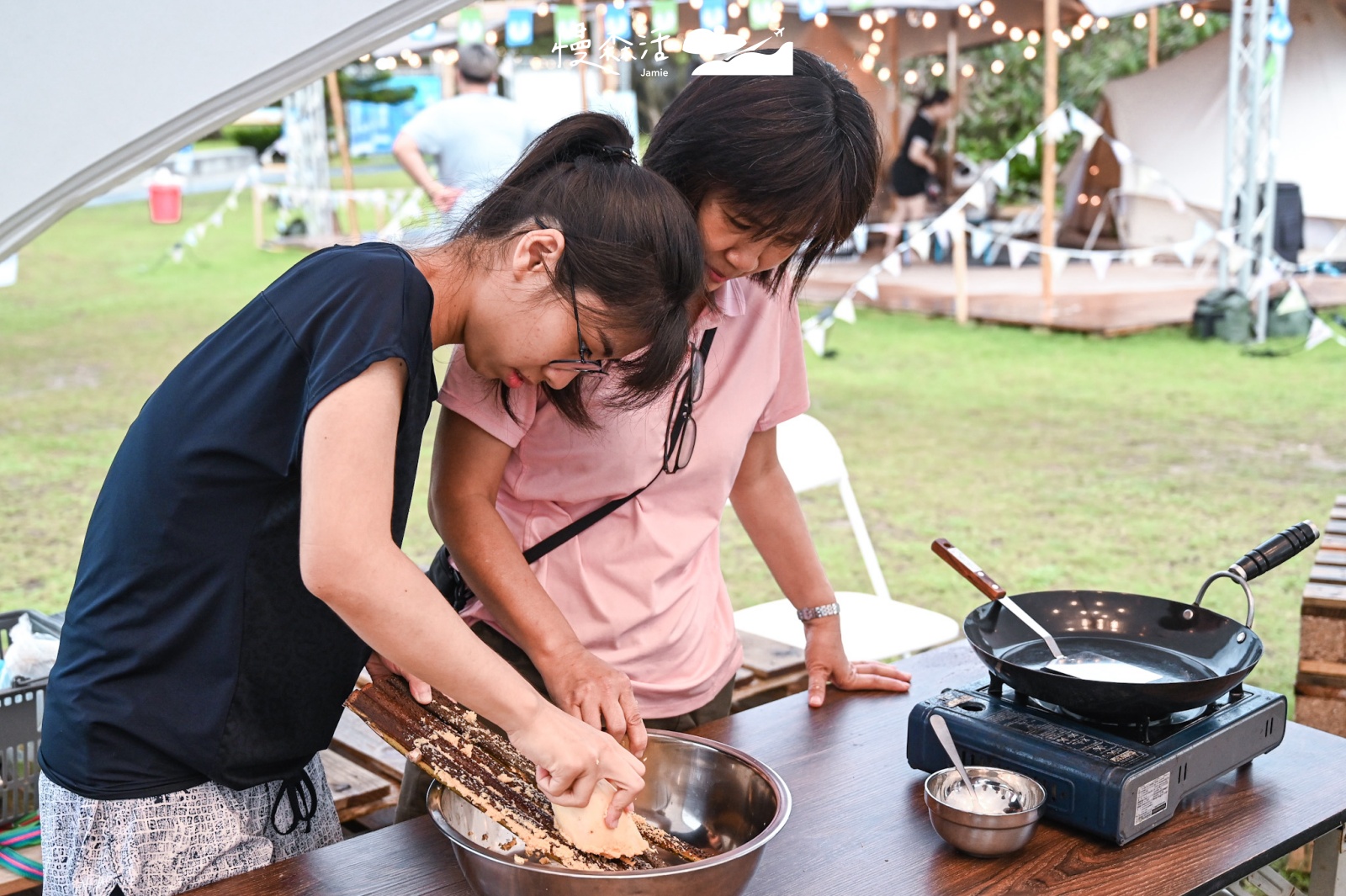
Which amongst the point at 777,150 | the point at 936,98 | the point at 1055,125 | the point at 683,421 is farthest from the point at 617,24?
the point at 936,98

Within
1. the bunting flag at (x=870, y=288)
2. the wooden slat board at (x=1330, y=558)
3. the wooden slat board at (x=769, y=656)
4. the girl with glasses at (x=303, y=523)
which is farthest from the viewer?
the bunting flag at (x=870, y=288)

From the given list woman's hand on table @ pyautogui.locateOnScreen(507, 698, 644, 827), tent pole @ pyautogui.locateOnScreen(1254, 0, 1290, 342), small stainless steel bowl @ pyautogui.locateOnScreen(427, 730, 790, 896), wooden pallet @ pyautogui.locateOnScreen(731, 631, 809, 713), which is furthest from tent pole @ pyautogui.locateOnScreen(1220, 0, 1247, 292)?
woman's hand on table @ pyautogui.locateOnScreen(507, 698, 644, 827)

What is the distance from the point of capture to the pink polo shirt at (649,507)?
1.56 m

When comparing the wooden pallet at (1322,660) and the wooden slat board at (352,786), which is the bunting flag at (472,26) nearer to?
the wooden slat board at (352,786)

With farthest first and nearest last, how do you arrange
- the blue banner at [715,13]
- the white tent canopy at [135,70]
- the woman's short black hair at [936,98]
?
the woman's short black hair at [936,98] → the blue banner at [715,13] → the white tent canopy at [135,70]

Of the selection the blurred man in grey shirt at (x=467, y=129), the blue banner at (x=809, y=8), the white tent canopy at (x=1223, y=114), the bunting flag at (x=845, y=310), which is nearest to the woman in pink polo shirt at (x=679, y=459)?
the blue banner at (x=809, y=8)

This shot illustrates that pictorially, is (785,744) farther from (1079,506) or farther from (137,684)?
(1079,506)

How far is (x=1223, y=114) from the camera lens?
30.0ft

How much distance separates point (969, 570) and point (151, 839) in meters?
0.95

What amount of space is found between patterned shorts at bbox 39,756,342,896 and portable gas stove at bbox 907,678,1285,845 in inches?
29.8

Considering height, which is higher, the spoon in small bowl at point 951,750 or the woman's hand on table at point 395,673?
the woman's hand on table at point 395,673

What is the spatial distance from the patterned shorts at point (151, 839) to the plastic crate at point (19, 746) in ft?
2.40

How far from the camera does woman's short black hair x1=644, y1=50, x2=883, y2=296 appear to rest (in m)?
1.39

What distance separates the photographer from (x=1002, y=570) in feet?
14.3
